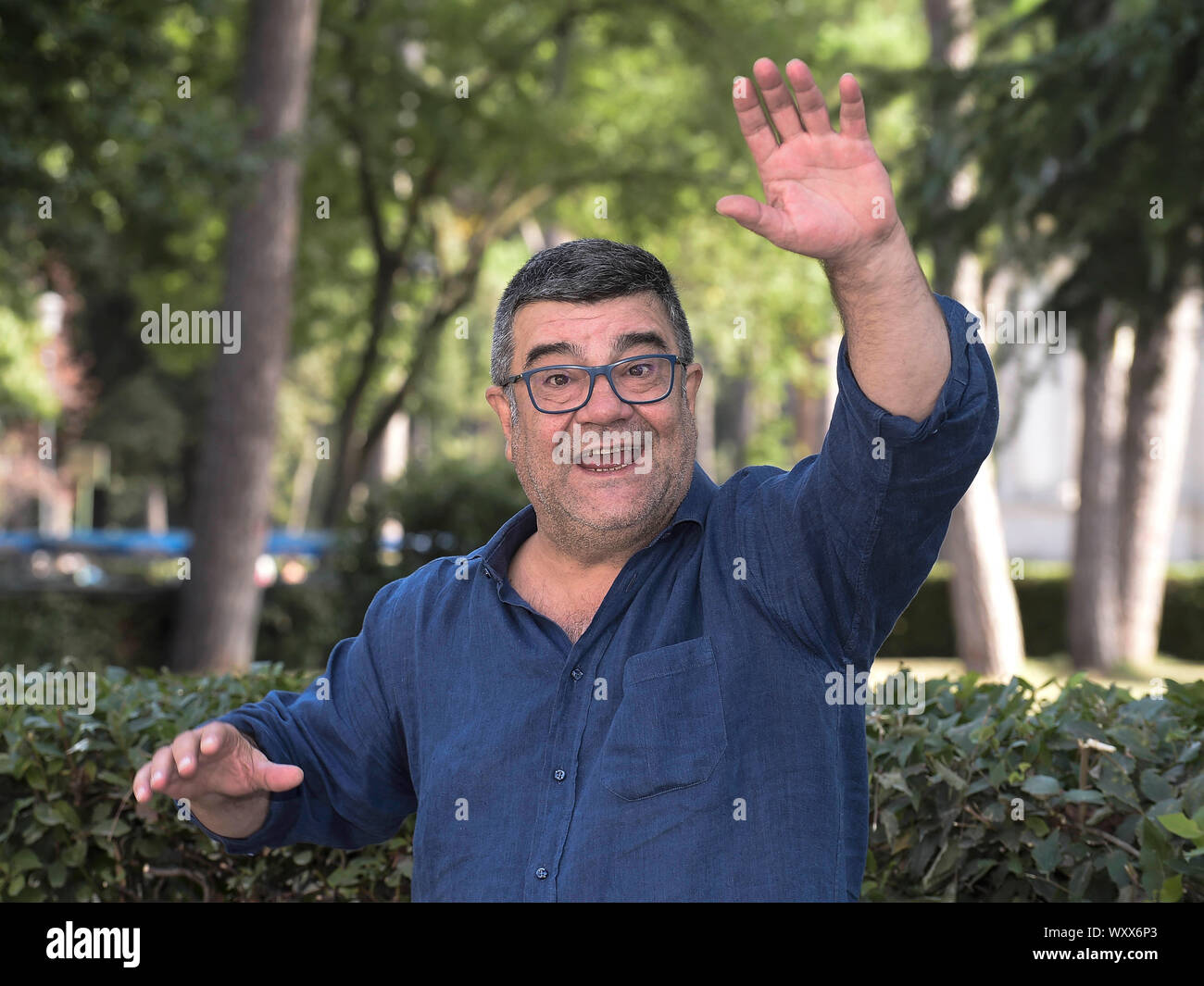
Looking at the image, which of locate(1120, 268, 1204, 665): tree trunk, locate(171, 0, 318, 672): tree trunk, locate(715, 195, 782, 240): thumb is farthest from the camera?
locate(1120, 268, 1204, 665): tree trunk

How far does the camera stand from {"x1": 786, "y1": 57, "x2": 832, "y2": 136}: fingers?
6.36 feet

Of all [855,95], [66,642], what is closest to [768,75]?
[855,95]

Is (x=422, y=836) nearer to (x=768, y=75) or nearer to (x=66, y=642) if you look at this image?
(x=768, y=75)

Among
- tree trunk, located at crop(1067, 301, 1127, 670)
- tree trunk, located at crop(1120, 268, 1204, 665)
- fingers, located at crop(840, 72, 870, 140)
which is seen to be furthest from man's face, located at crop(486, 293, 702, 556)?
tree trunk, located at crop(1067, 301, 1127, 670)

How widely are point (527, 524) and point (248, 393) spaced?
8.63 m

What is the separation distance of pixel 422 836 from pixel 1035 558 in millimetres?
26997

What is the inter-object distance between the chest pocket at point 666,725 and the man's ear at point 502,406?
55cm

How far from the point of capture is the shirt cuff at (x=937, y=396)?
6.54ft

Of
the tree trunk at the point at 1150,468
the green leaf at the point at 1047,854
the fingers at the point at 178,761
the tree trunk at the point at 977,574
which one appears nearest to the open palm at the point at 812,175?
the fingers at the point at 178,761

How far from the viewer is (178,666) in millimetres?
10867

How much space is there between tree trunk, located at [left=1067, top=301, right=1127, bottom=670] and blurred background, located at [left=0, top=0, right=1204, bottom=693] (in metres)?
0.04

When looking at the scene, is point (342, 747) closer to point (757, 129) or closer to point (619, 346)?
point (619, 346)

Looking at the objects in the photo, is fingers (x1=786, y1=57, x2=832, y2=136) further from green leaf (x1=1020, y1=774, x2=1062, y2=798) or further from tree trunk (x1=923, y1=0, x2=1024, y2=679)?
tree trunk (x1=923, y1=0, x2=1024, y2=679)

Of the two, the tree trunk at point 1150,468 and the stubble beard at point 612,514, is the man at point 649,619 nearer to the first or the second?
the stubble beard at point 612,514
